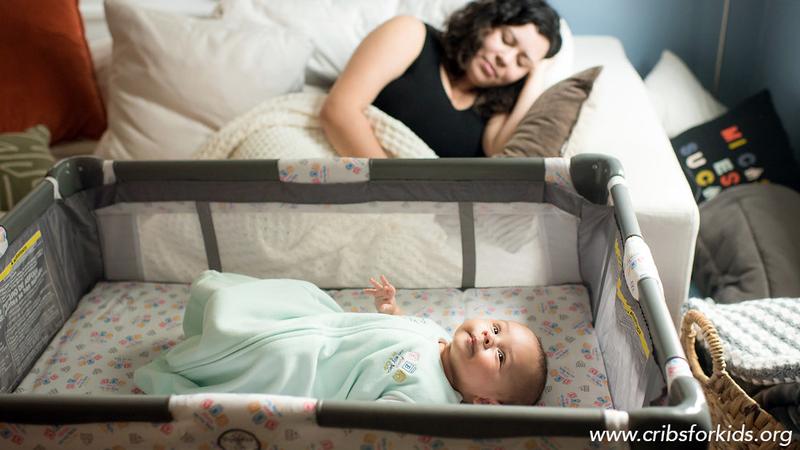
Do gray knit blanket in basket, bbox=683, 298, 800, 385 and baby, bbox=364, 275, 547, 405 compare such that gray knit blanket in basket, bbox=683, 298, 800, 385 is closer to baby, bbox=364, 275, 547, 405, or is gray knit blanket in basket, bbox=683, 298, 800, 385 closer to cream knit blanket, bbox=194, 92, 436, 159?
baby, bbox=364, 275, 547, 405

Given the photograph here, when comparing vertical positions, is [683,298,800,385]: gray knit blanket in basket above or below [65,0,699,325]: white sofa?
below

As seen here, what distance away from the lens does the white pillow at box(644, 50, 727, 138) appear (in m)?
2.23

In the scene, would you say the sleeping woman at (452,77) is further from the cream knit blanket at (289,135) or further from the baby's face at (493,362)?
the baby's face at (493,362)

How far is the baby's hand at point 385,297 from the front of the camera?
4.83 ft

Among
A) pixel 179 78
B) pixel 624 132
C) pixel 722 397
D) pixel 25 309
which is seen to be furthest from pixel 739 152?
pixel 25 309

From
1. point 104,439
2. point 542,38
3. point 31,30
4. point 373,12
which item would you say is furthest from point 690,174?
point 31,30

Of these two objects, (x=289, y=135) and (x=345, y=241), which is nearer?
(x=345, y=241)

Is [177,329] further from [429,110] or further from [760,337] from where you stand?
[760,337]

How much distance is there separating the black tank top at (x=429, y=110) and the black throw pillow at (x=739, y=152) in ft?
2.11

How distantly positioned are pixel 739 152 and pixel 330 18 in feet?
3.98

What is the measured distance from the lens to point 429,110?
1.85m

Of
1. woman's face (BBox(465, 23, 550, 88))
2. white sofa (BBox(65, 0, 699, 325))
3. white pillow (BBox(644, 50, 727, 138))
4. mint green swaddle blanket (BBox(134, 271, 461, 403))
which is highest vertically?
woman's face (BBox(465, 23, 550, 88))

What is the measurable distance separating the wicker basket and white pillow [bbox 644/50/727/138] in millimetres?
988

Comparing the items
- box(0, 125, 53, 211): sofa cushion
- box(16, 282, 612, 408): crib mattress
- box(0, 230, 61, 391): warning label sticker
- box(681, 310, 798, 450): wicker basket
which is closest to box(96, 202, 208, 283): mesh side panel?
box(16, 282, 612, 408): crib mattress
